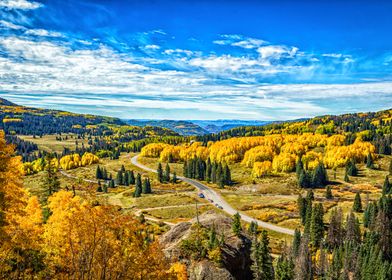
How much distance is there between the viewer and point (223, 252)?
162 feet

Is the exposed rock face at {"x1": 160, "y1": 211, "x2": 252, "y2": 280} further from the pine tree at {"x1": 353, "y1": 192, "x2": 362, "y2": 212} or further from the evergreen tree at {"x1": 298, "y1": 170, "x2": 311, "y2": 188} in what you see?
the evergreen tree at {"x1": 298, "y1": 170, "x2": 311, "y2": 188}

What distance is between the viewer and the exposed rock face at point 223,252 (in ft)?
151

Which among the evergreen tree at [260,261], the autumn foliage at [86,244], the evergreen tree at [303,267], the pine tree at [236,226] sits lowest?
the evergreen tree at [303,267]

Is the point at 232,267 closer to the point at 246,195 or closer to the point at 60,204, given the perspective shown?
the point at 60,204

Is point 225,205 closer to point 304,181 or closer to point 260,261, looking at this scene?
point 304,181

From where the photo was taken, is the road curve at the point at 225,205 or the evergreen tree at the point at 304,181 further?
the evergreen tree at the point at 304,181

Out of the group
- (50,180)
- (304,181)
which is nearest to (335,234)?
(304,181)

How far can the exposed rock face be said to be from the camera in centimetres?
4606

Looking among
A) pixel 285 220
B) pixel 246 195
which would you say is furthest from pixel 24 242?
pixel 246 195

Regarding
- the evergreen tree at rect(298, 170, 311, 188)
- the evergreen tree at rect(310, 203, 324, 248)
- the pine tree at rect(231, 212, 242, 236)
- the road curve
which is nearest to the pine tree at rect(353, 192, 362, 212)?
the road curve

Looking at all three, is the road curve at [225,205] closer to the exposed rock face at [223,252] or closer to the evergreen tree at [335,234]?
the evergreen tree at [335,234]

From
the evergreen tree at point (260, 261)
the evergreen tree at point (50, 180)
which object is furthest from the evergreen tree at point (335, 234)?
the evergreen tree at point (50, 180)

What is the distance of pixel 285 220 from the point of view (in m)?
123

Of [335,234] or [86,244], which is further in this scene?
[335,234]
